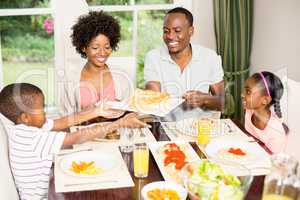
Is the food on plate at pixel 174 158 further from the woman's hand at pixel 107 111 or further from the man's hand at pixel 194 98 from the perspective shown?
the man's hand at pixel 194 98

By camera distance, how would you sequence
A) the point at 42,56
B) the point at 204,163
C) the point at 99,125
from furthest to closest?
the point at 42,56 < the point at 99,125 < the point at 204,163

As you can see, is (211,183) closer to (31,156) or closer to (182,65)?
(31,156)

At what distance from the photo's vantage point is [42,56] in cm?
315

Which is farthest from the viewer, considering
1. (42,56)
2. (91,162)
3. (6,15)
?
(42,56)

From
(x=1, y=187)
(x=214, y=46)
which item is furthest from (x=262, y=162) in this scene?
(x=214, y=46)

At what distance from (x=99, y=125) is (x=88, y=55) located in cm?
54

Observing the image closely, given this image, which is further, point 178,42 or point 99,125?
point 178,42

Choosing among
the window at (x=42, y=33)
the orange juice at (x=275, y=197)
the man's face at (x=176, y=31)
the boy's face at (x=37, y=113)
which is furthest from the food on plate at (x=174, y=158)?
the window at (x=42, y=33)

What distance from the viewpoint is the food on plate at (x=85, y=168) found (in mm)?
1773

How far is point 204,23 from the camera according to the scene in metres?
3.30

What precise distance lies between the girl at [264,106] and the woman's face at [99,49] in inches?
30.4

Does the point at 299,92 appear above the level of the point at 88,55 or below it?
below

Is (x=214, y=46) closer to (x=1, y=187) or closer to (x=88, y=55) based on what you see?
(x=88, y=55)

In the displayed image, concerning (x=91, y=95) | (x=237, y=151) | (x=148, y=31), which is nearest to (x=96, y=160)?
(x=237, y=151)
